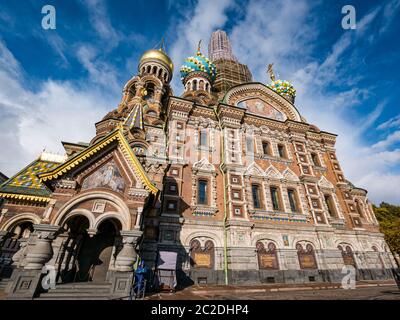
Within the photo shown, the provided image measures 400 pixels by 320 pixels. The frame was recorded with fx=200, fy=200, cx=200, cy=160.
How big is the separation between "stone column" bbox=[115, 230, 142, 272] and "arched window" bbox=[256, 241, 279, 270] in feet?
25.0

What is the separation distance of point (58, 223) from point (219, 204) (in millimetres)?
8410

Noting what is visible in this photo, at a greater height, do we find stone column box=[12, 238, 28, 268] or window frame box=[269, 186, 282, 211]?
window frame box=[269, 186, 282, 211]

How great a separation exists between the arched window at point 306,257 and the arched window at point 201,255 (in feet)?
18.8

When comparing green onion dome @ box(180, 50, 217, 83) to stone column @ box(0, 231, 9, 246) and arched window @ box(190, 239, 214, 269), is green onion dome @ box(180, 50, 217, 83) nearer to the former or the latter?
arched window @ box(190, 239, 214, 269)

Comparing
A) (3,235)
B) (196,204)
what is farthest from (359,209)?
(3,235)

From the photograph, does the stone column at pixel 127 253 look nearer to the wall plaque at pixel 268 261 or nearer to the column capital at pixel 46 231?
the column capital at pixel 46 231

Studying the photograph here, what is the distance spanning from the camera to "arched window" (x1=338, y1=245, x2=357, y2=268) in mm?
13711

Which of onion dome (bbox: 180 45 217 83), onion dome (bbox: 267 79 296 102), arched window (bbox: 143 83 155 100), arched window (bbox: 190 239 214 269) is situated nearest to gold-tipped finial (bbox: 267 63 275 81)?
onion dome (bbox: 267 79 296 102)

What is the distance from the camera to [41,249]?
6348mm

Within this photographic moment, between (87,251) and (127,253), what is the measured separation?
11.7ft

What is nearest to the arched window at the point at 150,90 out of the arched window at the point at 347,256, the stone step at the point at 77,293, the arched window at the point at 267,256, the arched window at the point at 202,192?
the arched window at the point at 202,192

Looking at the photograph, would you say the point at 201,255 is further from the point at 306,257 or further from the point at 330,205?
the point at 330,205

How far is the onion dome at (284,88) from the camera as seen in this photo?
25297 millimetres

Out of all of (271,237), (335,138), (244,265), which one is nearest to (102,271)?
(244,265)
